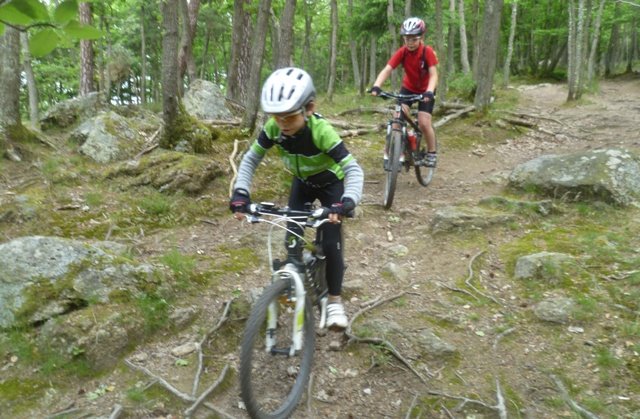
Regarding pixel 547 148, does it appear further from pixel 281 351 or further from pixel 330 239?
pixel 281 351

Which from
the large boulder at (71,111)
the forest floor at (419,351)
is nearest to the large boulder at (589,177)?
the forest floor at (419,351)

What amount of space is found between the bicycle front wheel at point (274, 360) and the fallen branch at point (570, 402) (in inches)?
73.8

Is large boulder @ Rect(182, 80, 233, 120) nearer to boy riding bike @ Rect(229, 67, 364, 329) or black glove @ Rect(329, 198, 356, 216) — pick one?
boy riding bike @ Rect(229, 67, 364, 329)

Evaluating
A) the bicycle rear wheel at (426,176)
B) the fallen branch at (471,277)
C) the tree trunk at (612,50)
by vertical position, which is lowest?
the fallen branch at (471,277)

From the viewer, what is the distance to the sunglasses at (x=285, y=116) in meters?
3.24

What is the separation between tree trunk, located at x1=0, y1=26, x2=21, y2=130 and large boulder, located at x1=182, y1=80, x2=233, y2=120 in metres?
3.87

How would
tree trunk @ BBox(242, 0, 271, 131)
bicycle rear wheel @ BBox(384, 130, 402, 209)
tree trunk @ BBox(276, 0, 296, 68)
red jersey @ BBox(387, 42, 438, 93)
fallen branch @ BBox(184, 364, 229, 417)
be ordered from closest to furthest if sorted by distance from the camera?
fallen branch @ BBox(184, 364, 229, 417) < bicycle rear wheel @ BBox(384, 130, 402, 209) < red jersey @ BBox(387, 42, 438, 93) < tree trunk @ BBox(276, 0, 296, 68) < tree trunk @ BBox(242, 0, 271, 131)

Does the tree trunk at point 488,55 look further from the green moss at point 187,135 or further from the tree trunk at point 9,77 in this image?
the tree trunk at point 9,77

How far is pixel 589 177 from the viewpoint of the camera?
20.6ft

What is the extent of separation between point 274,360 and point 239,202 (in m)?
1.33

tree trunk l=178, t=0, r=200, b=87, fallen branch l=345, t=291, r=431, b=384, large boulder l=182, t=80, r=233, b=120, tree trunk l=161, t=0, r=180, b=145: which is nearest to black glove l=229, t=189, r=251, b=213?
fallen branch l=345, t=291, r=431, b=384

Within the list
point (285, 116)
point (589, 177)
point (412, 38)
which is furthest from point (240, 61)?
point (285, 116)

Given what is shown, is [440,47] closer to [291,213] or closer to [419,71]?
[419,71]

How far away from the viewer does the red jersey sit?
689 cm
